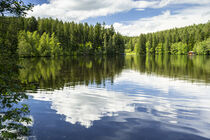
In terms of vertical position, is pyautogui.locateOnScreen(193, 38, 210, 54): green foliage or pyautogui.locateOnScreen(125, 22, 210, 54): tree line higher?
pyautogui.locateOnScreen(125, 22, 210, 54): tree line

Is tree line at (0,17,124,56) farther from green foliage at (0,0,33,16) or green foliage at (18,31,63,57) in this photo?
green foliage at (0,0,33,16)

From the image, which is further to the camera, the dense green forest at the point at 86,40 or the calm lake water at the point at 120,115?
the dense green forest at the point at 86,40

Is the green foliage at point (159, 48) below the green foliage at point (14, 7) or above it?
above

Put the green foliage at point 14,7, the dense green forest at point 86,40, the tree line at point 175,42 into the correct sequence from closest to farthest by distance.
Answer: the green foliage at point 14,7 → the dense green forest at point 86,40 → the tree line at point 175,42

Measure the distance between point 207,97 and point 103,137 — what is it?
1271 cm

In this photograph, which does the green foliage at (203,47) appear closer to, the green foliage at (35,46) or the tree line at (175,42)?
the tree line at (175,42)

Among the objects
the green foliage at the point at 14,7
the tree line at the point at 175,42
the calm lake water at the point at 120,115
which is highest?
the tree line at the point at 175,42

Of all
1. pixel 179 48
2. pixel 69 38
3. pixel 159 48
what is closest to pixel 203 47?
pixel 179 48

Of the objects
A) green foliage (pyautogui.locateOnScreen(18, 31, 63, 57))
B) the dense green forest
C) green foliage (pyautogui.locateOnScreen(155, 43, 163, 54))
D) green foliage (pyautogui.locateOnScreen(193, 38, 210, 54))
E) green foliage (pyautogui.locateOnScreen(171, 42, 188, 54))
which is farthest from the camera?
green foliage (pyautogui.locateOnScreen(155, 43, 163, 54))

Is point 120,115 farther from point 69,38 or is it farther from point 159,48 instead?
point 159,48

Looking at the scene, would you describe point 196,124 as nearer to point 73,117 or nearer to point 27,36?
point 73,117

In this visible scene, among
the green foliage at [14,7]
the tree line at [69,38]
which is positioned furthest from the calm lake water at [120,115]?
the tree line at [69,38]

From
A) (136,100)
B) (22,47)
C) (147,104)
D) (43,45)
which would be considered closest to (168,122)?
(147,104)

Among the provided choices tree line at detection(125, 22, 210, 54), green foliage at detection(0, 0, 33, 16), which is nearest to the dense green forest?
tree line at detection(125, 22, 210, 54)
